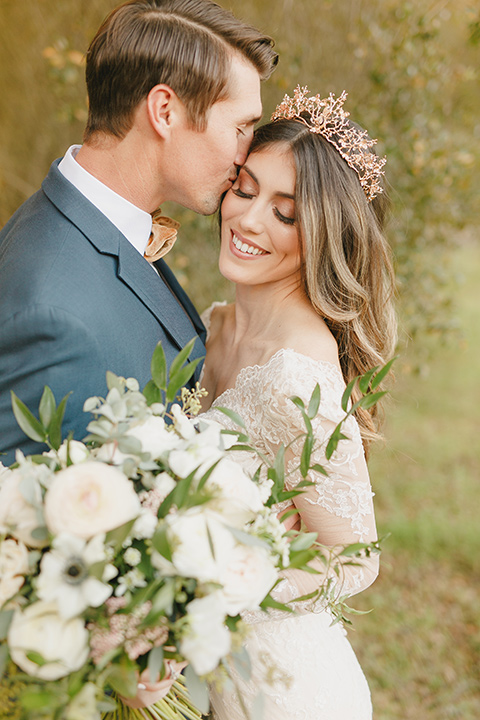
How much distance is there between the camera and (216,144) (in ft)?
6.60

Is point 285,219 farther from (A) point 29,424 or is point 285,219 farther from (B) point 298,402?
(A) point 29,424

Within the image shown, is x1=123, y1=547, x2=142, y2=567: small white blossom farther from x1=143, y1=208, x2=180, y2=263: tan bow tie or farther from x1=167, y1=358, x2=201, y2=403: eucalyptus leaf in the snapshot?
x1=143, y1=208, x2=180, y2=263: tan bow tie

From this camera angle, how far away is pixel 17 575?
3.57 feet

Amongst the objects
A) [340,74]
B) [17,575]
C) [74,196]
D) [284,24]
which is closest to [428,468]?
[340,74]

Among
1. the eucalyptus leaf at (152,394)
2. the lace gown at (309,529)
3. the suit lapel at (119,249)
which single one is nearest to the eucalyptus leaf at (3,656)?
the eucalyptus leaf at (152,394)

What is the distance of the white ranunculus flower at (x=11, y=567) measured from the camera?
1.06 m

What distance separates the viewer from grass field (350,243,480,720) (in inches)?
150

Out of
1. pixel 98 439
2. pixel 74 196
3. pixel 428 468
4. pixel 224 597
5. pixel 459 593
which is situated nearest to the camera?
pixel 224 597

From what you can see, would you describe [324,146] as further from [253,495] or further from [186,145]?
[253,495]

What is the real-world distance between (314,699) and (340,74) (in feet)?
12.4

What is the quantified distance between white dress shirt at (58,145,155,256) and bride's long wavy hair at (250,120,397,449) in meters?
0.51

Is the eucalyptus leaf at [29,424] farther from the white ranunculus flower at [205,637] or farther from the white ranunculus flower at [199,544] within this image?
the white ranunculus flower at [205,637]

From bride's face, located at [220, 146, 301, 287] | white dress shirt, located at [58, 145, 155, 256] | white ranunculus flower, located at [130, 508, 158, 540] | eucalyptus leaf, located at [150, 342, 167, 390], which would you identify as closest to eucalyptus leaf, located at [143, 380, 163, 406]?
eucalyptus leaf, located at [150, 342, 167, 390]

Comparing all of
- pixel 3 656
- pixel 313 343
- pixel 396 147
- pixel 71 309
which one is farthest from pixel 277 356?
pixel 396 147
